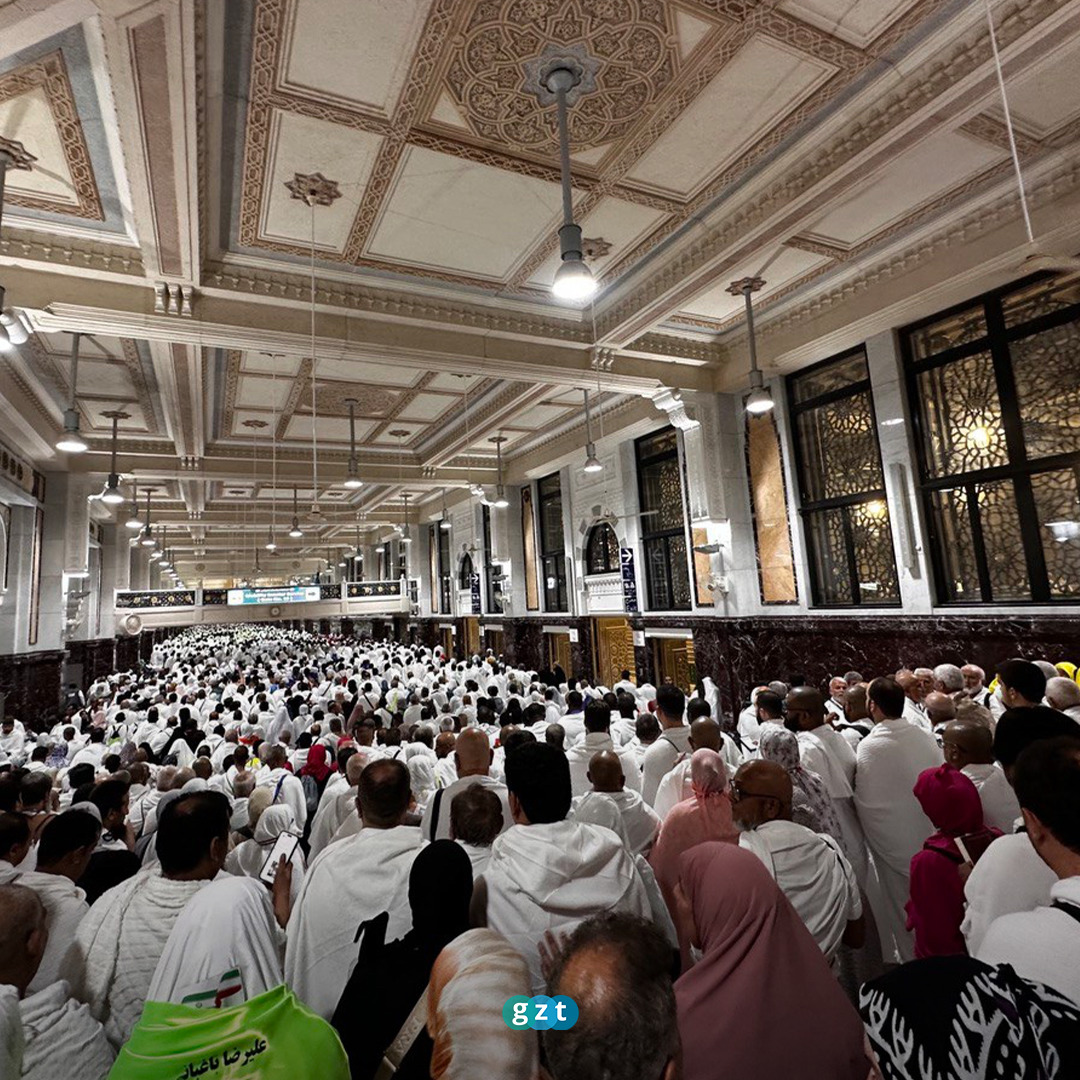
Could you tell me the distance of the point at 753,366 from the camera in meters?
6.89

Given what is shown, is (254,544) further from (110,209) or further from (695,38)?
(695,38)

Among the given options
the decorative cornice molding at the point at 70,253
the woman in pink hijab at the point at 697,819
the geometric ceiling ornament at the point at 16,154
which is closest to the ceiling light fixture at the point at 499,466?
the decorative cornice molding at the point at 70,253

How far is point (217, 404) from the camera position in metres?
9.91

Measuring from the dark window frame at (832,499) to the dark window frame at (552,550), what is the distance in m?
5.89

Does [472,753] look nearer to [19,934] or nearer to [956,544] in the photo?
[19,934]

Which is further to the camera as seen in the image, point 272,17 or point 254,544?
point 254,544

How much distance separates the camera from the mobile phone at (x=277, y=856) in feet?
7.07

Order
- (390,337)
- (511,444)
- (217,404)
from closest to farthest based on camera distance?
(390,337), (217,404), (511,444)

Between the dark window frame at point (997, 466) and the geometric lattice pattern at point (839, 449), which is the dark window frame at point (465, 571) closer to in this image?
the geometric lattice pattern at point (839, 449)

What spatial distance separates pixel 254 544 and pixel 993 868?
1098 inches

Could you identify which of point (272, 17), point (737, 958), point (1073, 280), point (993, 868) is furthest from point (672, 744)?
point (1073, 280)

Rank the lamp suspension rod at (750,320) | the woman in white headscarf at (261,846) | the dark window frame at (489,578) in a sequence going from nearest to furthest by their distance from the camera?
the woman in white headscarf at (261,846) < the lamp suspension rod at (750,320) < the dark window frame at (489,578)

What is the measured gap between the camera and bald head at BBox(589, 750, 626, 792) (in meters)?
2.71

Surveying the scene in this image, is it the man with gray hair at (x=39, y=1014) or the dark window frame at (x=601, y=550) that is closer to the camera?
the man with gray hair at (x=39, y=1014)
